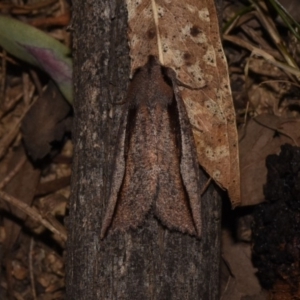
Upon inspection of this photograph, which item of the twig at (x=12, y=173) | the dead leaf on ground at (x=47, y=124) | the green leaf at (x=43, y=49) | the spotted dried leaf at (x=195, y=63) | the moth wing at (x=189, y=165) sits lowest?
the twig at (x=12, y=173)

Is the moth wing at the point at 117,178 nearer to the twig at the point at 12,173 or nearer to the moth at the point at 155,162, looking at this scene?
the moth at the point at 155,162

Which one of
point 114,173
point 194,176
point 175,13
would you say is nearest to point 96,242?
point 114,173

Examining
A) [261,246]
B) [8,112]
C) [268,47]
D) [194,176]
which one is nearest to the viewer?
[194,176]

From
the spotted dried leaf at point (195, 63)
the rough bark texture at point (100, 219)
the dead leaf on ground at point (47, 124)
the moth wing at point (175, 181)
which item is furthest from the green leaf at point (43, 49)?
the moth wing at point (175, 181)

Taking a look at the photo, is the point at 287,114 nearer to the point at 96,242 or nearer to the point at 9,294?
the point at 96,242

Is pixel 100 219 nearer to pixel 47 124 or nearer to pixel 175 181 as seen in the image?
pixel 175 181

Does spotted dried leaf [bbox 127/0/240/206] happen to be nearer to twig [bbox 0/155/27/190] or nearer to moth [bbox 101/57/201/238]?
moth [bbox 101/57/201/238]
